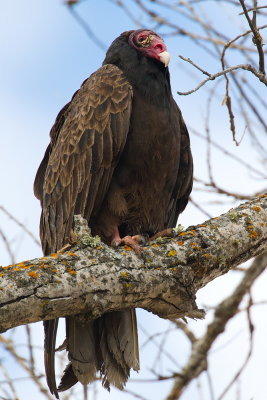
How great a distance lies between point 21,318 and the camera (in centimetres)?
286

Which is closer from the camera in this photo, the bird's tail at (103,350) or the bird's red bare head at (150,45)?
the bird's tail at (103,350)

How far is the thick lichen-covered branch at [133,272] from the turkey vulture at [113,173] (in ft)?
1.52

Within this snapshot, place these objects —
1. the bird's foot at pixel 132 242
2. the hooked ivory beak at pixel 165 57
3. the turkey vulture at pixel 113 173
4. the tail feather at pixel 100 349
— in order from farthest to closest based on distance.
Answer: the hooked ivory beak at pixel 165 57 → the turkey vulture at pixel 113 173 → the tail feather at pixel 100 349 → the bird's foot at pixel 132 242

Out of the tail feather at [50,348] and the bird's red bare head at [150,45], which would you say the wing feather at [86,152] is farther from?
the tail feather at [50,348]

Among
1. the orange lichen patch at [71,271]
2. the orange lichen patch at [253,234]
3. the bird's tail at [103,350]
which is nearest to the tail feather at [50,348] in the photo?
the bird's tail at [103,350]

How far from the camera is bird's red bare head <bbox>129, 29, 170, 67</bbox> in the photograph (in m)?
4.57

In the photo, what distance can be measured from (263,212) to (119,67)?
1.60 meters

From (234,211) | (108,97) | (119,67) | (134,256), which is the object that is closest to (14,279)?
(134,256)

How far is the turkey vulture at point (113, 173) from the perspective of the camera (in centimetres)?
392

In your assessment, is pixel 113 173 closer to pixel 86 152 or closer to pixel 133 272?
pixel 86 152

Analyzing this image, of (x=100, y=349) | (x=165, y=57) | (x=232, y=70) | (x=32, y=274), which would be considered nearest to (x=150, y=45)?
(x=165, y=57)

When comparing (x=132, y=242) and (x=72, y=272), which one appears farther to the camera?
(x=132, y=242)

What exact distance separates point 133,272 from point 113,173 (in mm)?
1084

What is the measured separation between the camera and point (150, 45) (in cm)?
469
